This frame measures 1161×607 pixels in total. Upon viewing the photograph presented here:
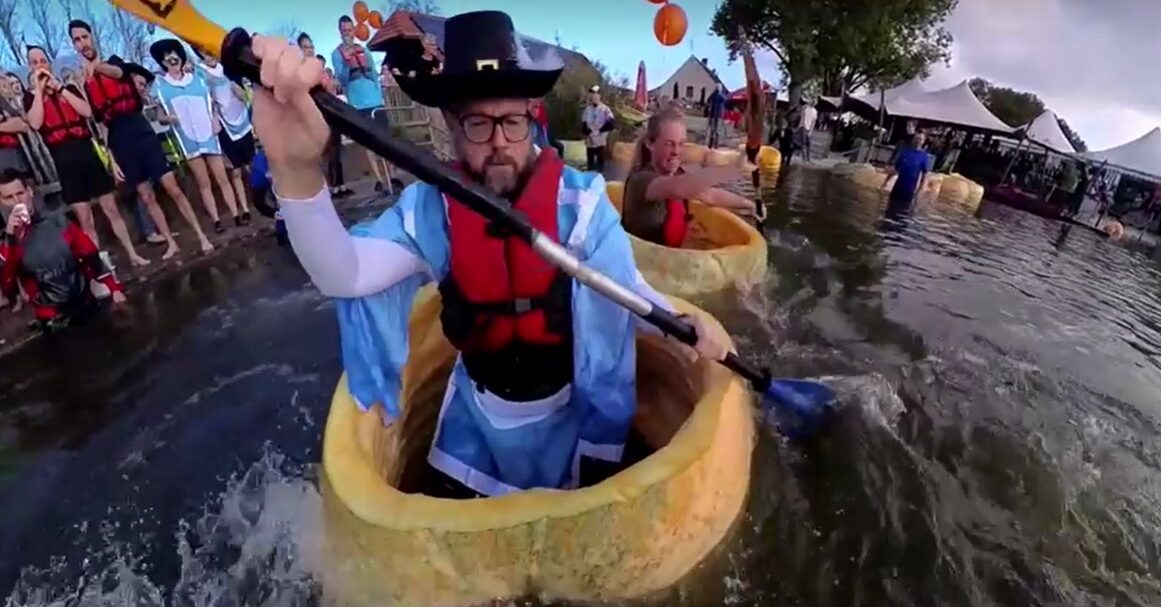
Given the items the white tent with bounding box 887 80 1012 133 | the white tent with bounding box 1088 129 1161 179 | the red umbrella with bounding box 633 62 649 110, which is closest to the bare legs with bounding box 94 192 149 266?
the red umbrella with bounding box 633 62 649 110

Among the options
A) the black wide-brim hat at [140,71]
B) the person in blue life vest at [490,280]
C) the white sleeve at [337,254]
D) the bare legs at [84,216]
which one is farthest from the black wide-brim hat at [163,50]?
the white sleeve at [337,254]

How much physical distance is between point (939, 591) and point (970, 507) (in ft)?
1.85

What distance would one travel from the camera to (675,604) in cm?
190

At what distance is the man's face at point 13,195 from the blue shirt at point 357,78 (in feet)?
11.0

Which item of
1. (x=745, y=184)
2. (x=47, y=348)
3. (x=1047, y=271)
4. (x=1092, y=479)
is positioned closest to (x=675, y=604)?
(x=1092, y=479)

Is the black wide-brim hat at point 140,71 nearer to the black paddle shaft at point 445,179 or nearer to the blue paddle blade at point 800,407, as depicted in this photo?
the black paddle shaft at point 445,179

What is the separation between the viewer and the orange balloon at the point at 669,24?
11.4 m

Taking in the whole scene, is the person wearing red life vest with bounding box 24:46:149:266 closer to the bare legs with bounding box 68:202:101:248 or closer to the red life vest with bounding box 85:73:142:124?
the bare legs with bounding box 68:202:101:248

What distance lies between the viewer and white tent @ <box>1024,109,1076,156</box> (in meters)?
14.6

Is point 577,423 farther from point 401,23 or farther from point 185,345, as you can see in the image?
point 401,23

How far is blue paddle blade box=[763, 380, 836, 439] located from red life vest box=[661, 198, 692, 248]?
131 cm

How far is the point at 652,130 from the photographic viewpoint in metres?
3.53

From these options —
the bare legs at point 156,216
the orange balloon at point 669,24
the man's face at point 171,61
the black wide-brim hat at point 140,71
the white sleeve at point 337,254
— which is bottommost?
the bare legs at point 156,216

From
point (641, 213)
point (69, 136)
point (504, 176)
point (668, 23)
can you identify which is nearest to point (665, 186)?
point (641, 213)
